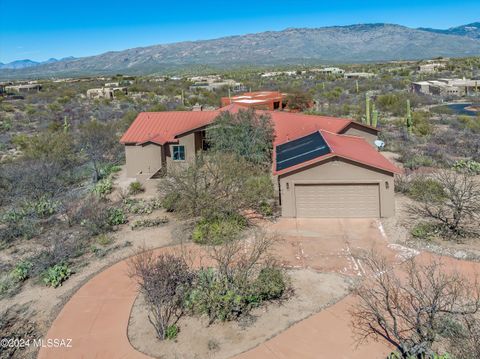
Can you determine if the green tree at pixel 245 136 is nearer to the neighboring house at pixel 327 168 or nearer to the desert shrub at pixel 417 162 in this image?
the neighboring house at pixel 327 168

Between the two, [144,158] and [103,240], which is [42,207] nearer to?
[103,240]

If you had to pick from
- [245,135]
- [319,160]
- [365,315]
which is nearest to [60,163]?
[245,135]

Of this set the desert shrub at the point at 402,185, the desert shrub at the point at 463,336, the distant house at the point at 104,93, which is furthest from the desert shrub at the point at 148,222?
the distant house at the point at 104,93

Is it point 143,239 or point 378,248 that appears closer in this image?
point 378,248

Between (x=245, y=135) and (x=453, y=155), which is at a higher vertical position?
(x=245, y=135)

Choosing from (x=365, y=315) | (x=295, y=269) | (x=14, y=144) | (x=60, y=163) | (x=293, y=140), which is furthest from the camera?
→ (x=14, y=144)

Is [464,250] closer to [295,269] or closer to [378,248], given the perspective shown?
[378,248]
